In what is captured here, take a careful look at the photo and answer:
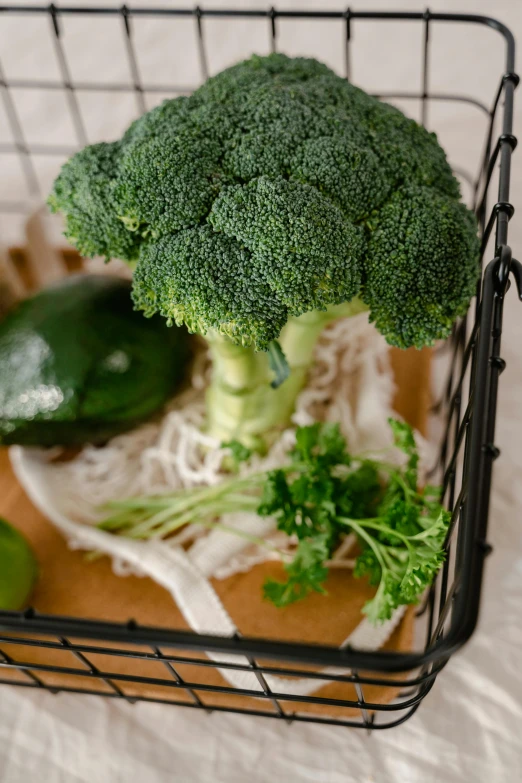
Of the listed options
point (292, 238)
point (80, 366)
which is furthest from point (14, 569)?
point (292, 238)

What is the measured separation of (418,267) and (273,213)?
100 millimetres

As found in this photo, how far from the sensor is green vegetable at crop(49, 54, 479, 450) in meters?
0.43

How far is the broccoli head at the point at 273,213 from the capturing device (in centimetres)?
43

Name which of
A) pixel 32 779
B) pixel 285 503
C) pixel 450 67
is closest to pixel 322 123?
pixel 285 503

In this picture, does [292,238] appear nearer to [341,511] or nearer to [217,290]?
[217,290]

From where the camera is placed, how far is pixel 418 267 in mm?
452

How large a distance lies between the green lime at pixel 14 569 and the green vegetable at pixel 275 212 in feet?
0.72

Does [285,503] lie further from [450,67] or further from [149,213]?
[450,67]

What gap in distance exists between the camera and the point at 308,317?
0.51m

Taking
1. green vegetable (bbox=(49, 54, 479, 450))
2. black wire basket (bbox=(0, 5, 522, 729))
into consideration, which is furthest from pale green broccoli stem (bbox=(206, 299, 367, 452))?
black wire basket (bbox=(0, 5, 522, 729))

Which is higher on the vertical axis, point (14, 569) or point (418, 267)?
point (418, 267)

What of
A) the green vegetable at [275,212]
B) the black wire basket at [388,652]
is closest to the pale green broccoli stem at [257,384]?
the green vegetable at [275,212]

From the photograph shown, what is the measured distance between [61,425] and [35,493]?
6cm

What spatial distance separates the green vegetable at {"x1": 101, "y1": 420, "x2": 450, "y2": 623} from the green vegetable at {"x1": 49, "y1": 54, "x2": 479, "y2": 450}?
0.09m
